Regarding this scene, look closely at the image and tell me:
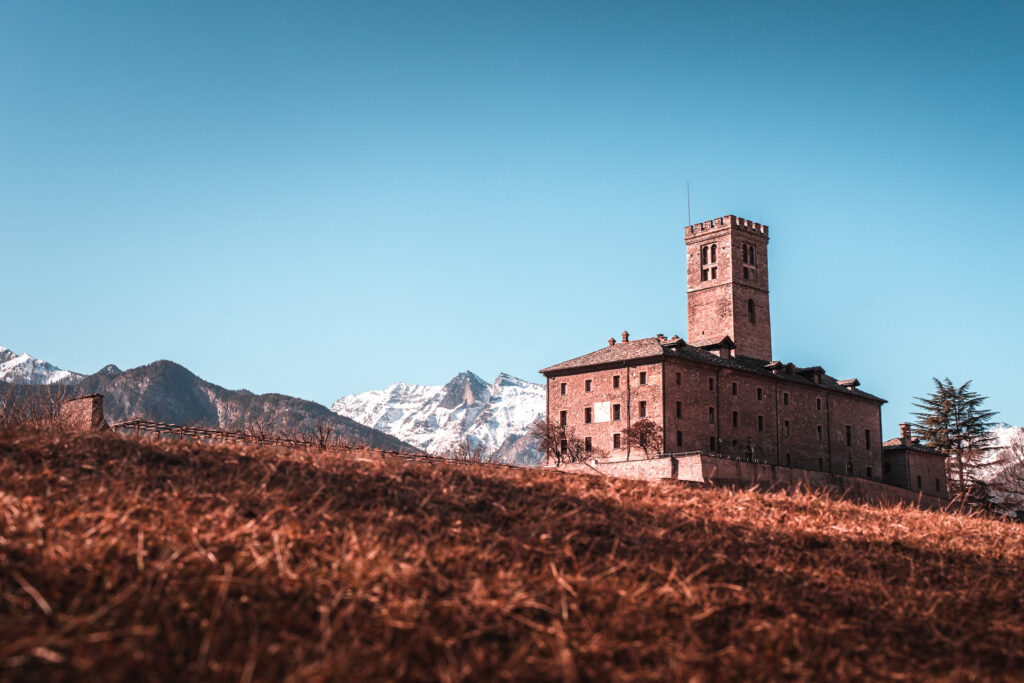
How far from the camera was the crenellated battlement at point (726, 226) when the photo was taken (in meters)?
81.7

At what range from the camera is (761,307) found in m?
81.3

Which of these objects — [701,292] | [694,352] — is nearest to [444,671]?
[694,352]

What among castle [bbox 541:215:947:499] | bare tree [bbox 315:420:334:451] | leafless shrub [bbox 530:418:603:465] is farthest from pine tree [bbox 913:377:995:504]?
Result: bare tree [bbox 315:420:334:451]

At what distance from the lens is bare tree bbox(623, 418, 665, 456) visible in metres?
61.7

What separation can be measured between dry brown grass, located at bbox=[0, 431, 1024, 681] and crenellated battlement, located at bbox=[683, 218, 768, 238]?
71.9m

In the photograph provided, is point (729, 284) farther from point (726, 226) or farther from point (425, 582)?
point (425, 582)

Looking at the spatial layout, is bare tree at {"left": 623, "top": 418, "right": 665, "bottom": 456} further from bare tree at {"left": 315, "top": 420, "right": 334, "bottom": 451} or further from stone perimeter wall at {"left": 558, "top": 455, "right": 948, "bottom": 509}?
bare tree at {"left": 315, "top": 420, "right": 334, "bottom": 451}

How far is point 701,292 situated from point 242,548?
7624 cm

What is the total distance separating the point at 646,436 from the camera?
61.9 meters

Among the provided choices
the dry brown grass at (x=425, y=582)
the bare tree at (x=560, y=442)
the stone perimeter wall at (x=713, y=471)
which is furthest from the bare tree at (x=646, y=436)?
the dry brown grass at (x=425, y=582)

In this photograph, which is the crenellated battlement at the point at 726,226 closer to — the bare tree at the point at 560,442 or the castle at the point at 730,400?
the castle at the point at 730,400

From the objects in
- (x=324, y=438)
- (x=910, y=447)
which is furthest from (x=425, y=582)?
(x=910, y=447)

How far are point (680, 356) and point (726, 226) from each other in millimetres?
22138

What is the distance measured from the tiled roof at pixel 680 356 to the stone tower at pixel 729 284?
4.94 metres
